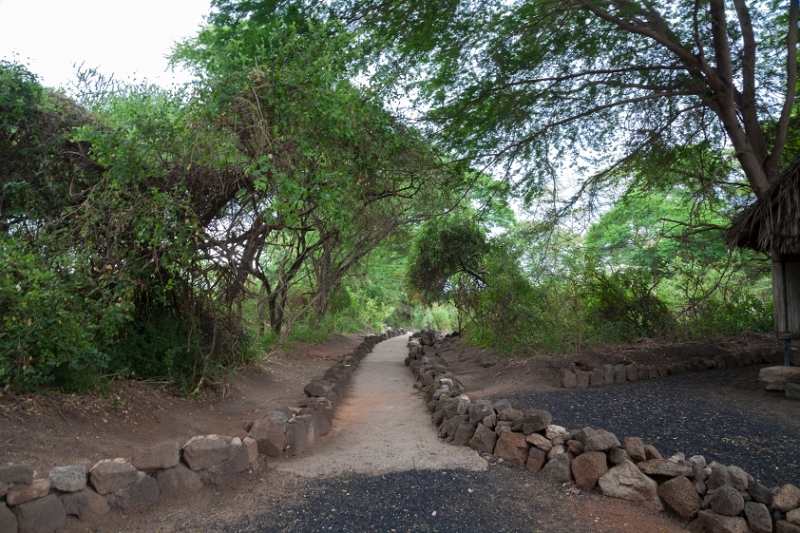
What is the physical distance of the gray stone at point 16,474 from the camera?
3.34m

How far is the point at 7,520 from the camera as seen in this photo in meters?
3.27

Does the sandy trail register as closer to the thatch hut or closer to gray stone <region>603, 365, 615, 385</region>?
gray stone <region>603, 365, 615, 385</region>

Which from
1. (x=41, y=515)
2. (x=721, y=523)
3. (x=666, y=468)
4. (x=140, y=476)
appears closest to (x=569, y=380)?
(x=666, y=468)

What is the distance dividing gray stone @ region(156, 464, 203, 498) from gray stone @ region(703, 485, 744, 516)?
3514mm

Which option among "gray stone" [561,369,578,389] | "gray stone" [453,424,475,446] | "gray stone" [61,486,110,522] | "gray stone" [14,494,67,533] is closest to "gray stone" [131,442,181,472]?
"gray stone" [61,486,110,522]

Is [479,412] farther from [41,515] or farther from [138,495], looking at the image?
[41,515]

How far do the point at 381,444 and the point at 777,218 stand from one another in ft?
17.7

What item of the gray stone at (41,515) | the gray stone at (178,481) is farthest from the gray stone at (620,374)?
the gray stone at (41,515)

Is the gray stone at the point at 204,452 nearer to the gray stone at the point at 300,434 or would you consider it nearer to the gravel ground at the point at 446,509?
the gravel ground at the point at 446,509

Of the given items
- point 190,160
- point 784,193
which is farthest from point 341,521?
point 784,193

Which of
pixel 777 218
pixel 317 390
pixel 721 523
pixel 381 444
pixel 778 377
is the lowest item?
pixel 381 444

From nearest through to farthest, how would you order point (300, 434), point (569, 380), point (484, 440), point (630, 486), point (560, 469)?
point (630, 486)
point (560, 469)
point (484, 440)
point (300, 434)
point (569, 380)

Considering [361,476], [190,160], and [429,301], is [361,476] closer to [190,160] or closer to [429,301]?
[190,160]

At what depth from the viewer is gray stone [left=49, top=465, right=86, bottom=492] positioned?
139 inches
